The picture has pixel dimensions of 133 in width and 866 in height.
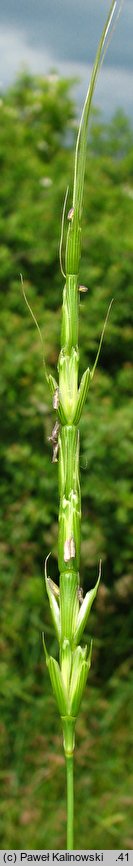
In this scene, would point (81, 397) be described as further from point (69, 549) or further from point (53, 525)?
point (53, 525)

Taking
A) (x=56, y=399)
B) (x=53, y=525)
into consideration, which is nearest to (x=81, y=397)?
(x=56, y=399)

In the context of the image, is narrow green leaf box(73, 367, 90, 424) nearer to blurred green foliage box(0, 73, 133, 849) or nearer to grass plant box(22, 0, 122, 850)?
grass plant box(22, 0, 122, 850)

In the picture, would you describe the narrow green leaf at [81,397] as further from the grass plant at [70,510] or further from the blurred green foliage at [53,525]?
the blurred green foliage at [53,525]

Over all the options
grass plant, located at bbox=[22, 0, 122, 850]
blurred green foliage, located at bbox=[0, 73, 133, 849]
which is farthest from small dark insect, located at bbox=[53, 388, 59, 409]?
blurred green foliage, located at bbox=[0, 73, 133, 849]

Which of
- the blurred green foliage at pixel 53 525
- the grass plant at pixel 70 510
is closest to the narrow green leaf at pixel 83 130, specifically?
the grass plant at pixel 70 510

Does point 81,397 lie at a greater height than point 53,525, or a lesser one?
lesser

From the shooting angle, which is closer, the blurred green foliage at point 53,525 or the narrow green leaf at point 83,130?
the narrow green leaf at point 83,130

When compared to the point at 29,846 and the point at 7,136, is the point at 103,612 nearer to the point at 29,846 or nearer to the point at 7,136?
the point at 29,846

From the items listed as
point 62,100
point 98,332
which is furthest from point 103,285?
point 62,100
